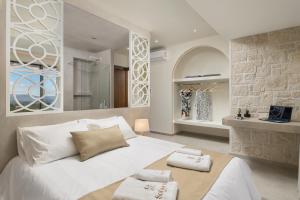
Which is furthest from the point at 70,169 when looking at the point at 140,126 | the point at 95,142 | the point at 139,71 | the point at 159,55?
the point at 159,55

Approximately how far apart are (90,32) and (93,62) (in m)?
0.53

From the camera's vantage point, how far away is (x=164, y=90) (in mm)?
4934

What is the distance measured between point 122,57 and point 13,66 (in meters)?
1.84

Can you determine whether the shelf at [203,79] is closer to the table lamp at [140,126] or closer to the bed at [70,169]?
the table lamp at [140,126]

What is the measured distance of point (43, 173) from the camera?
1450mm

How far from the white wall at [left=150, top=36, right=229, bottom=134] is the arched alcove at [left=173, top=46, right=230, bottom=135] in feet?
0.43

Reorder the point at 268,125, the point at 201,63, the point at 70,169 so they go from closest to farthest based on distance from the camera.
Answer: the point at 70,169 → the point at 268,125 → the point at 201,63

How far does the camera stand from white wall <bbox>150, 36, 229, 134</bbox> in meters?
4.66

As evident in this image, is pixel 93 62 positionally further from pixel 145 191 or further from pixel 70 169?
pixel 145 191

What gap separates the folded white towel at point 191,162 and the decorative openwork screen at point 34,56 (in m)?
1.67

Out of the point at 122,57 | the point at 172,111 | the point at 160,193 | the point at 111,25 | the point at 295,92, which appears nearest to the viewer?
the point at 160,193

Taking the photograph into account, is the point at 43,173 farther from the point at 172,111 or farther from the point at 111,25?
the point at 172,111

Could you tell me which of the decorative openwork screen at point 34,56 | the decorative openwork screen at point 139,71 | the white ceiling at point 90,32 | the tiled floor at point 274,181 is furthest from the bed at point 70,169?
the white ceiling at point 90,32

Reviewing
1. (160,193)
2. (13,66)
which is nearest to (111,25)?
(13,66)
